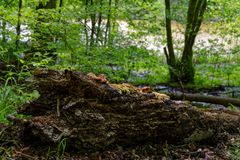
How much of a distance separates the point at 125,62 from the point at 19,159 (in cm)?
567

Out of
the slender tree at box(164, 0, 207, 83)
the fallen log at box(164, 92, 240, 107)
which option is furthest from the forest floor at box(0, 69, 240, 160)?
the slender tree at box(164, 0, 207, 83)

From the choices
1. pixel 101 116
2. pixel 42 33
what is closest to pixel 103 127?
pixel 101 116

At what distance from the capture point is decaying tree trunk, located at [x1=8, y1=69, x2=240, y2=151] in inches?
93.2

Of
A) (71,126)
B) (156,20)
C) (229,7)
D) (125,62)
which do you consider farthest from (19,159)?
(229,7)

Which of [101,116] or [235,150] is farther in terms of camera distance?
[235,150]

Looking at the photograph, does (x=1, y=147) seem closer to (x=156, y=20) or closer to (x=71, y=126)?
(x=71, y=126)

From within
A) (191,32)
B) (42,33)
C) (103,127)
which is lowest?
(103,127)

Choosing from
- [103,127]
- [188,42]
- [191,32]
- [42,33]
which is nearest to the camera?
[103,127]

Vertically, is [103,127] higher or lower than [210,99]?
higher

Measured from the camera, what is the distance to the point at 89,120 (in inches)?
95.5

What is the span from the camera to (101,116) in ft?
8.11

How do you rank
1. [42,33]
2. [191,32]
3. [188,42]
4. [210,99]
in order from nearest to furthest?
[42,33] < [210,99] < [191,32] < [188,42]

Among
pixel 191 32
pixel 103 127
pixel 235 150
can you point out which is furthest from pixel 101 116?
pixel 191 32

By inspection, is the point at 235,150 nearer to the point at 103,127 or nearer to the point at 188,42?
the point at 103,127
